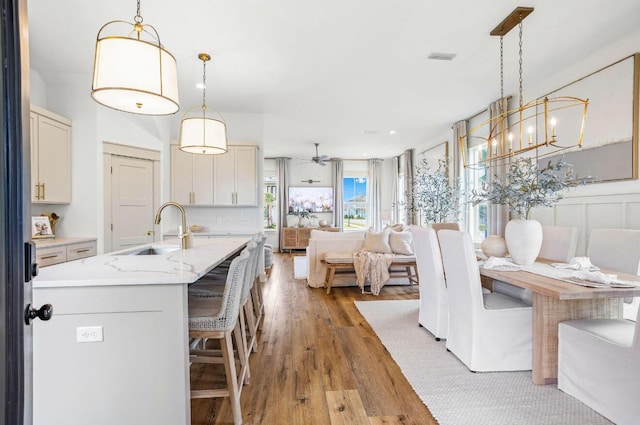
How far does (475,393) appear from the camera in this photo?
2.06 m

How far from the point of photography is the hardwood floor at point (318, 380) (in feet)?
6.08

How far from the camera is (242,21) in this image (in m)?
2.90

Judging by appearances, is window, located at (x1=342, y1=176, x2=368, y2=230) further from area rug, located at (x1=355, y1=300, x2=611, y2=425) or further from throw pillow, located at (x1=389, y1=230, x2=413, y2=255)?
area rug, located at (x1=355, y1=300, x2=611, y2=425)

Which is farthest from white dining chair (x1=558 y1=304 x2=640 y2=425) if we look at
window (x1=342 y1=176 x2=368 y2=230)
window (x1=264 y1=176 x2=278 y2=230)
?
window (x1=264 y1=176 x2=278 y2=230)

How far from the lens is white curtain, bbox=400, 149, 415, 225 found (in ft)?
27.4

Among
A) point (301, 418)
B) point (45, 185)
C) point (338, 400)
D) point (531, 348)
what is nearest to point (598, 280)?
point (531, 348)

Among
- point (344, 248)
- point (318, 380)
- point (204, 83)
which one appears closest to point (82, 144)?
point (204, 83)

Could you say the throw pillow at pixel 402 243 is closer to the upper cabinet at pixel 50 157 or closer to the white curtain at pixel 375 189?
the upper cabinet at pixel 50 157

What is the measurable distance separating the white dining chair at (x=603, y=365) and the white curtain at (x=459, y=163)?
440 centimetres

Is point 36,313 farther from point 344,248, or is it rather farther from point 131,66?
point 344,248

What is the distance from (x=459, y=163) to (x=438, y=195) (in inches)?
30.0

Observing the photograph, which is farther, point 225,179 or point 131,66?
point 225,179

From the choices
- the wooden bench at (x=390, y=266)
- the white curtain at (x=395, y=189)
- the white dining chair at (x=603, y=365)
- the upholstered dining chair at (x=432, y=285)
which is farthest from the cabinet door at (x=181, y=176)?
the white curtain at (x=395, y=189)

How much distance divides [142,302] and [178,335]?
22cm
